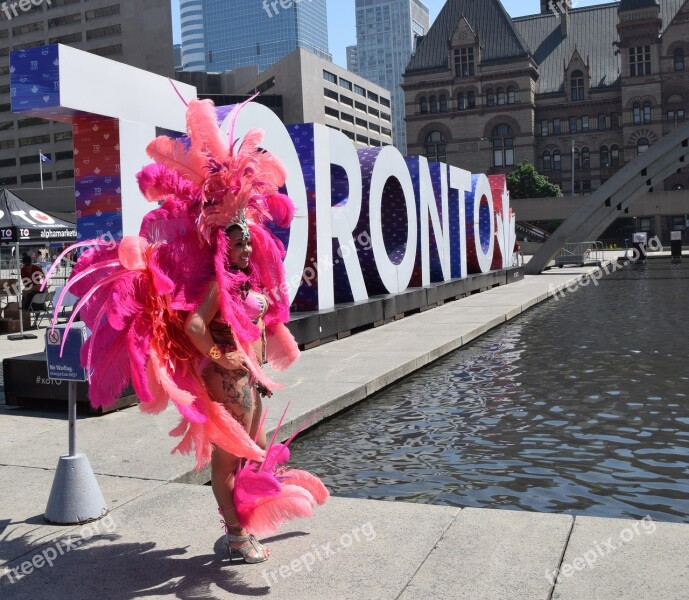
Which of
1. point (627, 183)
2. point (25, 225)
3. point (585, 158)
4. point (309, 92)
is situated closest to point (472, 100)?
point (585, 158)

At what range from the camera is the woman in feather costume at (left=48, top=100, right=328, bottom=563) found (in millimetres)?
3627

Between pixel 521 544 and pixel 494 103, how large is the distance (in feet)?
287

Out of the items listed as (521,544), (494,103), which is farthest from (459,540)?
(494,103)

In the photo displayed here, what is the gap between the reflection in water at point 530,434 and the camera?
517 cm

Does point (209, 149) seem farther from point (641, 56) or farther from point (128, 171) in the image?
point (641, 56)

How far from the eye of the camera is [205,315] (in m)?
3.66

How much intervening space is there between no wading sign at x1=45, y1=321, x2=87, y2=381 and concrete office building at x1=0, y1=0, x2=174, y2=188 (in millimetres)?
91312

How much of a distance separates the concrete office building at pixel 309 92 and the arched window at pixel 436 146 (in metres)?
13.5

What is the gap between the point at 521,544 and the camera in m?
3.86

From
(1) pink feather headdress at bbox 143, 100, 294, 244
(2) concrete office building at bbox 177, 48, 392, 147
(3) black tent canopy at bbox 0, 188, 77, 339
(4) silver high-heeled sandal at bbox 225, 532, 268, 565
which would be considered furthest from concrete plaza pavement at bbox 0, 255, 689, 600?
(2) concrete office building at bbox 177, 48, 392, 147

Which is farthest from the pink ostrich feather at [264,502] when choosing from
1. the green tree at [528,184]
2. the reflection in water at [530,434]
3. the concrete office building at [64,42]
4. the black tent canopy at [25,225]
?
the concrete office building at [64,42]

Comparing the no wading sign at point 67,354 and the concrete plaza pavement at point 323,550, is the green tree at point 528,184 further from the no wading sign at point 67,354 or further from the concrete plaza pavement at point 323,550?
the concrete plaza pavement at point 323,550

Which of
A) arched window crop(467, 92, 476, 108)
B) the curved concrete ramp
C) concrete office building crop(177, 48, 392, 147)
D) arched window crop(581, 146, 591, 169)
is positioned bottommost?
the curved concrete ramp

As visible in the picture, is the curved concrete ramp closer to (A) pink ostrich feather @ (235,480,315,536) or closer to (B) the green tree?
(A) pink ostrich feather @ (235,480,315,536)
